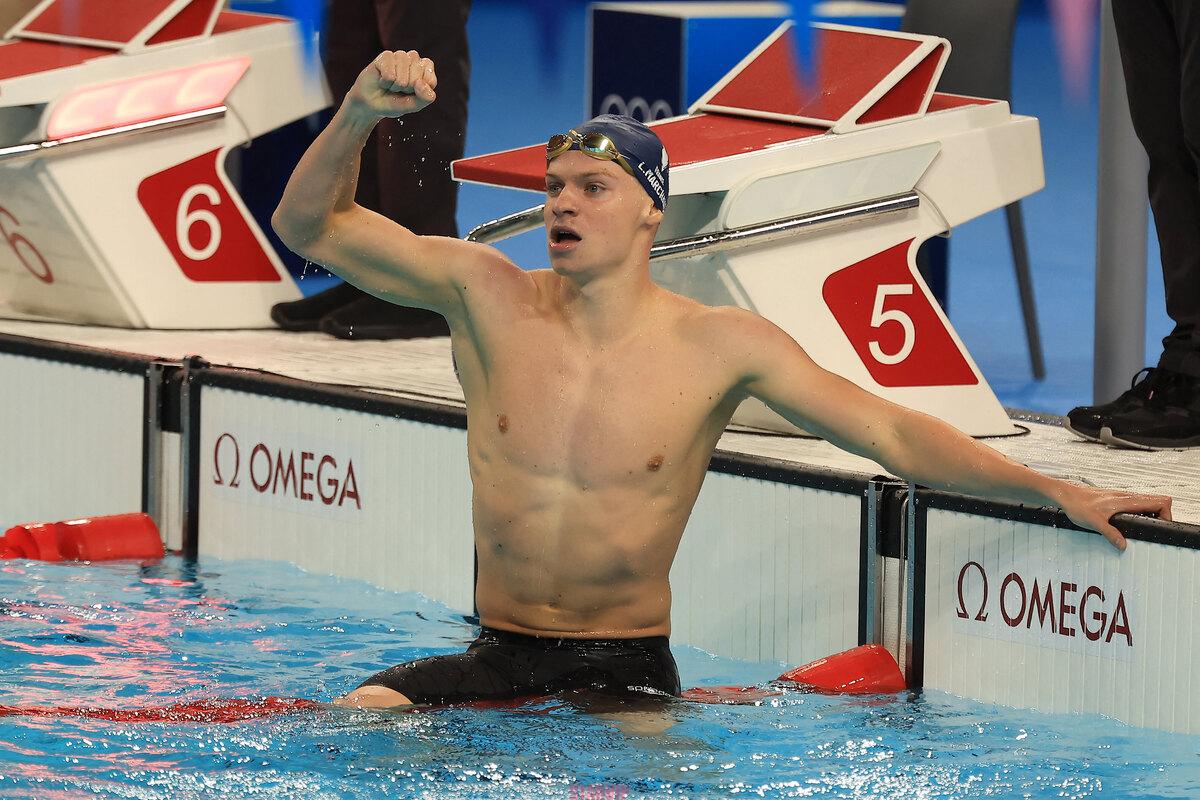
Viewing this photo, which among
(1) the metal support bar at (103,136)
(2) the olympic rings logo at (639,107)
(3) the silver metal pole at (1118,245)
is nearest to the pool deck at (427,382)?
(1) the metal support bar at (103,136)

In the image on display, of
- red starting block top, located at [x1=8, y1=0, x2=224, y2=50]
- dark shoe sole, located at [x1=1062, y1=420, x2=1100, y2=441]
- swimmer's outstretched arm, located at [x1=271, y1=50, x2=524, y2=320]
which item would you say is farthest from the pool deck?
swimmer's outstretched arm, located at [x1=271, y1=50, x2=524, y2=320]

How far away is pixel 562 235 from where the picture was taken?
3258 millimetres

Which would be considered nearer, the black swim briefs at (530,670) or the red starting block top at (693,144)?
the black swim briefs at (530,670)

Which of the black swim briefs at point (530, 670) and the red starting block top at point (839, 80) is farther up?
the red starting block top at point (839, 80)

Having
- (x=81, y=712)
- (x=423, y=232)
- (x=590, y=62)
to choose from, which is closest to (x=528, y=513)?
(x=81, y=712)

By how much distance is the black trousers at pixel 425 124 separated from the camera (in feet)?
19.4

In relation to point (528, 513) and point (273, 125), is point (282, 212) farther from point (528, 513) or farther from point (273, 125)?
point (273, 125)

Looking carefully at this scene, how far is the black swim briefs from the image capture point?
332 cm

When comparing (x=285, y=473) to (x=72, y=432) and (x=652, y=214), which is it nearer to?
(x=72, y=432)

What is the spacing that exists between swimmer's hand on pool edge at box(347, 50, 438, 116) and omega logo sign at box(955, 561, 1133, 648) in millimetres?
1550

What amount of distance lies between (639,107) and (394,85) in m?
4.65

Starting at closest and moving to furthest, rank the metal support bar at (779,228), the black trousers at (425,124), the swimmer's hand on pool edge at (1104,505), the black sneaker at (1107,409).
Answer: the swimmer's hand on pool edge at (1104,505) → the metal support bar at (779,228) → the black sneaker at (1107,409) → the black trousers at (425,124)

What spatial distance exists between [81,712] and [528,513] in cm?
84

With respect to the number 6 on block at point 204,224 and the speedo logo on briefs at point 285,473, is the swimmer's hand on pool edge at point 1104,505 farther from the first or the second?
the number 6 on block at point 204,224
